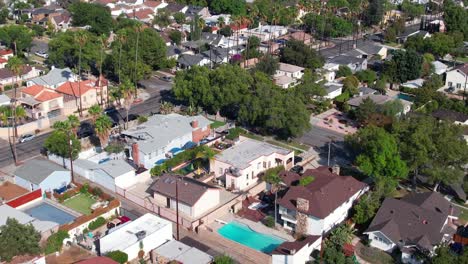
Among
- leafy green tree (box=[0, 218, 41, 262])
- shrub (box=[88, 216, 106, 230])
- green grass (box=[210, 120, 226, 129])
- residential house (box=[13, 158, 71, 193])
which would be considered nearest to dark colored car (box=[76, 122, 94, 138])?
residential house (box=[13, 158, 71, 193])

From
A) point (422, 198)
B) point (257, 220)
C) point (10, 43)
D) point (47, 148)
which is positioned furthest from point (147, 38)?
point (422, 198)

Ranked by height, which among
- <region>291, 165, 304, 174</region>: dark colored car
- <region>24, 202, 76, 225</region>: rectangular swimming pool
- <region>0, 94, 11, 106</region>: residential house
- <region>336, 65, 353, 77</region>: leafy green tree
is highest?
<region>336, 65, 353, 77</region>: leafy green tree

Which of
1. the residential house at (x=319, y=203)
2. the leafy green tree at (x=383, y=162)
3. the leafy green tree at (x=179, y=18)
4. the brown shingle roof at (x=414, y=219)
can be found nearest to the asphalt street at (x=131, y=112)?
the residential house at (x=319, y=203)

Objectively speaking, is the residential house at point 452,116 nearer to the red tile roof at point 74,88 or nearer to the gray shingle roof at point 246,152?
the gray shingle roof at point 246,152

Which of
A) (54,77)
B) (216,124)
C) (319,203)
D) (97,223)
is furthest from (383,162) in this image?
(54,77)

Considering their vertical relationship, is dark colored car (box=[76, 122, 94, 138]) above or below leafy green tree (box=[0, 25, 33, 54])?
below

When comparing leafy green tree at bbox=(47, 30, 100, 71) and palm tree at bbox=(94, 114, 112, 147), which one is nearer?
palm tree at bbox=(94, 114, 112, 147)

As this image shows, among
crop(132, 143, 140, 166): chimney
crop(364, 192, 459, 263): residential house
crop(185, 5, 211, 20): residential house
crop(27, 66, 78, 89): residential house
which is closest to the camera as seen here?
crop(364, 192, 459, 263): residential house

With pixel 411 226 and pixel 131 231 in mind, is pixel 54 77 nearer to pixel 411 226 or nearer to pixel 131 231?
pixel 131 231

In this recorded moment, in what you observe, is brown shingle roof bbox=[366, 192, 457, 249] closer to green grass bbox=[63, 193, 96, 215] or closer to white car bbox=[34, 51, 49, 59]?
green grass bbox=[63, 193, 96, 215]
